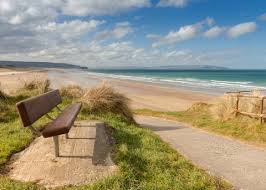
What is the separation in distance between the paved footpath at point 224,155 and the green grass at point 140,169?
0.47 metres

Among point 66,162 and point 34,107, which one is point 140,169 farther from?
point 34,107

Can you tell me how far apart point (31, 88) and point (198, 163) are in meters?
10.4

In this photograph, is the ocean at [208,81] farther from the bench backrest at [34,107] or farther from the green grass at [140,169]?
the bench backrest at [34,107]

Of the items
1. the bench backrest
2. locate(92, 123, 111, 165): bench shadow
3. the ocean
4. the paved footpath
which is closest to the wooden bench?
the bench backrest

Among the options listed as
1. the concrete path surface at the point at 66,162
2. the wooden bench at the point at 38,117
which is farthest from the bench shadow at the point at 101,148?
the wooden bench at the point at 38,117

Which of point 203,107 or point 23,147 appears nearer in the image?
point 23,147

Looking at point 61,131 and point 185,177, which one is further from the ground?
point 61,131

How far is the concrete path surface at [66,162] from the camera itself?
456cm

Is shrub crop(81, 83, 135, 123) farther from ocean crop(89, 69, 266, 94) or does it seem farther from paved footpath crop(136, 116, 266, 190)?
ocean crop(89, 69, 266, 94)

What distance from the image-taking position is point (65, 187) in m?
4.26

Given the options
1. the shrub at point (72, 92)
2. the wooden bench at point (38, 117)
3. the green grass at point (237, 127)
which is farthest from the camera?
the shrub at point (72, 92)

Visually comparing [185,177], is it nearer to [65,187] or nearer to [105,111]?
[65,187]

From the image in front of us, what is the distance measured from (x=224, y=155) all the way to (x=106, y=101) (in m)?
4.35

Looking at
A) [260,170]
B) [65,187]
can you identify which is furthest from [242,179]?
[65,187]
